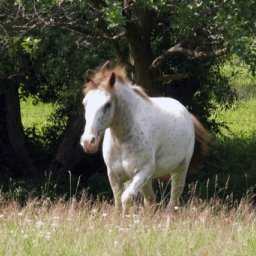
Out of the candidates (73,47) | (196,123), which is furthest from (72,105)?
(196,123)

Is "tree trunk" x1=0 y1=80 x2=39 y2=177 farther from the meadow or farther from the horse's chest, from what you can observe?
the horse's chest

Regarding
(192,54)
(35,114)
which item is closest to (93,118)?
(192,54)

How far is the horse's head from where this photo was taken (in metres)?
8.95

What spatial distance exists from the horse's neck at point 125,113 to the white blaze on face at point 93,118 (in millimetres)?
350

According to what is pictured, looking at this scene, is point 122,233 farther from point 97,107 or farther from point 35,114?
point 35,114

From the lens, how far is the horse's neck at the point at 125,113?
9680 millimetres

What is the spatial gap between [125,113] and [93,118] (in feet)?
2.34

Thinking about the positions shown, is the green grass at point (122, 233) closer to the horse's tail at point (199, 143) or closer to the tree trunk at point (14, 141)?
the horse's tail at point (199, 143)

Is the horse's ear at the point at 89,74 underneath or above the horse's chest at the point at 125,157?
above

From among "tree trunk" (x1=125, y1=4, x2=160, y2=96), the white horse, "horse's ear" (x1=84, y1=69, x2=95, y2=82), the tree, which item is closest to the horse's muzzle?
the white horse

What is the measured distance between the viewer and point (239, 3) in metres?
10.2

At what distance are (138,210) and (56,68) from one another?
13.4 feet

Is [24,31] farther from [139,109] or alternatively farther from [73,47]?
[139,109]

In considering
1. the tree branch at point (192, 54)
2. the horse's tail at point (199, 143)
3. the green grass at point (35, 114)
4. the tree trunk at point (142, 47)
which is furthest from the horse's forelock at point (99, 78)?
the green grass at point (35, 114)
